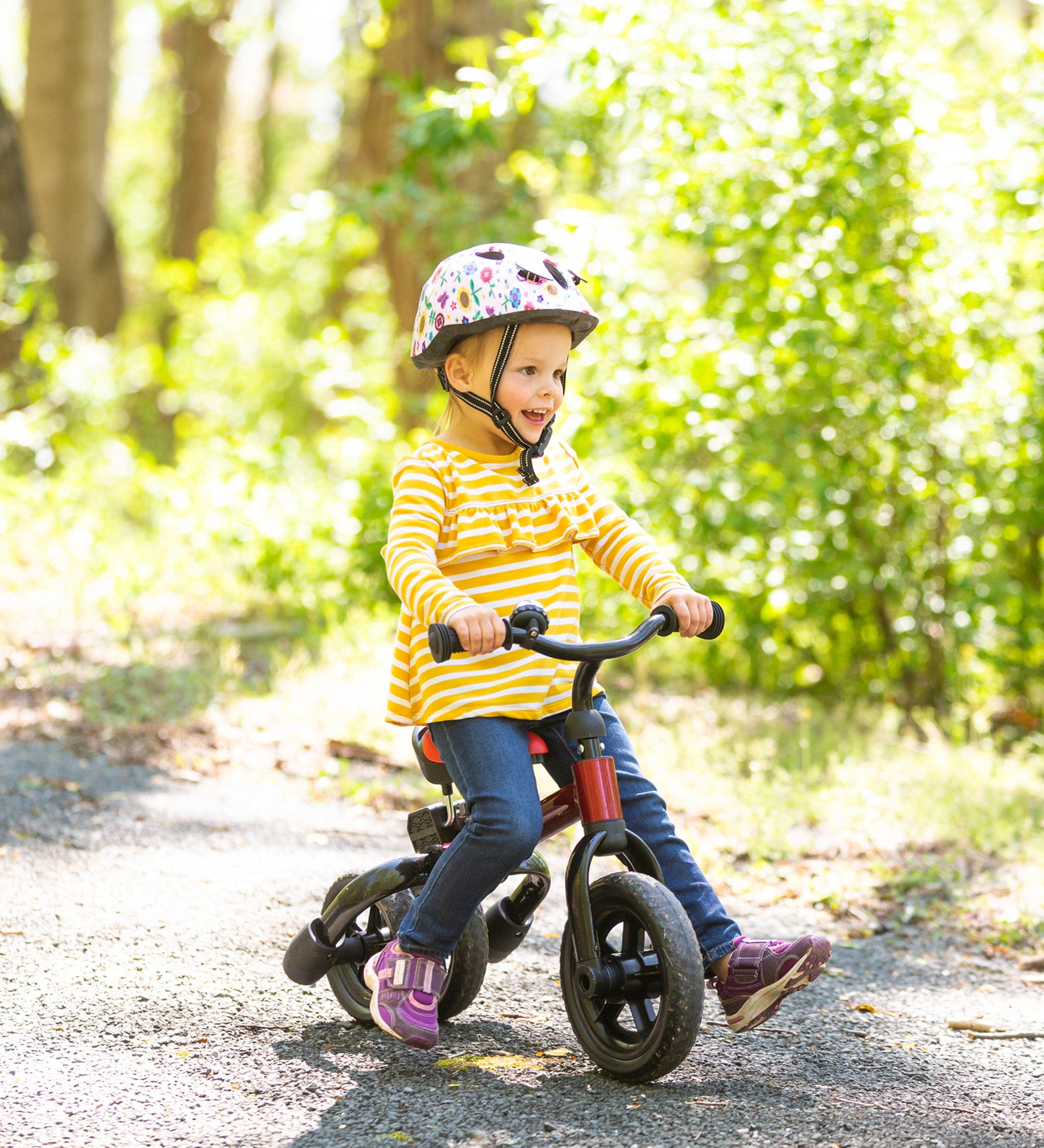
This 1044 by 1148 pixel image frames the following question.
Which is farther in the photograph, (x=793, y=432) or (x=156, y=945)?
(x=793, y=432)

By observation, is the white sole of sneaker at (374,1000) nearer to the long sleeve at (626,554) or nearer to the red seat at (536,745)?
the red seat at (536,745)

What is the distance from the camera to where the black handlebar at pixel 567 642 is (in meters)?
2.58

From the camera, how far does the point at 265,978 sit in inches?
137

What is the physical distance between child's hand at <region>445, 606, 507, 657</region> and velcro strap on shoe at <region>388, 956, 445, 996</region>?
0.77 meters

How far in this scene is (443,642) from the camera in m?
2.57

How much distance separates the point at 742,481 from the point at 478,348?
13.3ft

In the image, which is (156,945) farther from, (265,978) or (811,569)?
(811,569)

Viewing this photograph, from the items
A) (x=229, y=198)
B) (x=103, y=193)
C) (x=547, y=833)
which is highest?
(x=229, y=198)

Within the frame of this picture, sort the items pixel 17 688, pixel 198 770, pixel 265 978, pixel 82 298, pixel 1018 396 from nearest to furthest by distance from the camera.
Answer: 1. pixel 265 978
2. pixel 198 770
3. pixel 17 688
4. pixel 1018 396
5. pixel 82 298

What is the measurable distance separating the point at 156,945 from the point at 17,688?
3053 millimetres

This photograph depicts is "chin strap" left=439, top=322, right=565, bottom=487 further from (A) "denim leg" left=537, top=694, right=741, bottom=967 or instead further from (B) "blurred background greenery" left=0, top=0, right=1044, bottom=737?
(B) "blurred background greenery" left=0, top=0, right=1044, bottom=737

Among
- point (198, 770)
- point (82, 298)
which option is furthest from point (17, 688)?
point (82, 298)

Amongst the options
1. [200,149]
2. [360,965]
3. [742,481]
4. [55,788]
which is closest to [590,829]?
[360,965]

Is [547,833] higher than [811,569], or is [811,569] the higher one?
[811,569]
